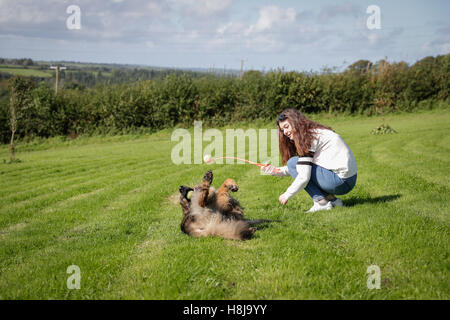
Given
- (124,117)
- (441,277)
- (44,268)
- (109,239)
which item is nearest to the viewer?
(441,277)

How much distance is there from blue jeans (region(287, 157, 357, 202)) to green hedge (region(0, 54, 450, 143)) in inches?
881

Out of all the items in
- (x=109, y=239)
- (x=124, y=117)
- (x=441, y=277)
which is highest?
(x=124, y=117)

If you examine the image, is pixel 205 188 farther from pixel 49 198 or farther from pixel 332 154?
pixel 49 198

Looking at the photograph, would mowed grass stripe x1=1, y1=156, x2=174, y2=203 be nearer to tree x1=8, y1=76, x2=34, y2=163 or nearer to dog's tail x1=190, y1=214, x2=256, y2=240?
dog's tail x1=190, y1=214, x2=256, y2=240

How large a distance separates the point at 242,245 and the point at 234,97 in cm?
2528

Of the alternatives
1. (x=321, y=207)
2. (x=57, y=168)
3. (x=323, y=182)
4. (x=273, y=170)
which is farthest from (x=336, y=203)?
(x=57, y=168)

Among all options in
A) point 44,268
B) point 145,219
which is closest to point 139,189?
point 145,219

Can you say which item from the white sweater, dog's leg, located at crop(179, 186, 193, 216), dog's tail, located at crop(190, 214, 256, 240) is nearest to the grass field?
dog's tail, located at crop(190, 214, 256, 240)

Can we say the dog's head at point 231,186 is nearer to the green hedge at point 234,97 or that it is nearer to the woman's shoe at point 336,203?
the woman's shoe at point 336,203

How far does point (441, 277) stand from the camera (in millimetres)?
3145

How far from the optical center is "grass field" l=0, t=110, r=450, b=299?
3.21 metres
